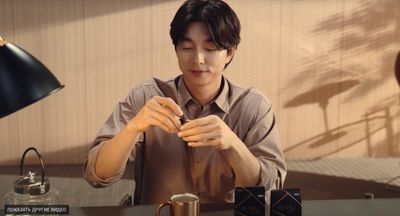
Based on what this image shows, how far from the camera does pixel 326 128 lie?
4.43m

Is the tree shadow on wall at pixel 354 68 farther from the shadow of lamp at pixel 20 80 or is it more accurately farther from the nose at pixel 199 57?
the shadow of lamp at pixel 20 80

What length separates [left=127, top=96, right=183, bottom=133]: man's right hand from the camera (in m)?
1.48

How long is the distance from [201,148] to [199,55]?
320mm

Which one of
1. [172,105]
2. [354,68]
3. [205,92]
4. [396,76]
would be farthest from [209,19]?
[354,68]

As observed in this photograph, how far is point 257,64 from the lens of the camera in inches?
165

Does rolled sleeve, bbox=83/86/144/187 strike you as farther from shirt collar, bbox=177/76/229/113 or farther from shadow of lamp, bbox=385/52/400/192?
shadow of lamp, bbox=385/52/400/192

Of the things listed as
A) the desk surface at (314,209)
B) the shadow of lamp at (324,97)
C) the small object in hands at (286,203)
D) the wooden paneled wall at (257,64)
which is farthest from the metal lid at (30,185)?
the shadow of lamp at (324,97)

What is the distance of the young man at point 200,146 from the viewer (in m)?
1.63

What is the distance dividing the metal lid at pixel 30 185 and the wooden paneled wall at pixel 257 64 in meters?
2.78

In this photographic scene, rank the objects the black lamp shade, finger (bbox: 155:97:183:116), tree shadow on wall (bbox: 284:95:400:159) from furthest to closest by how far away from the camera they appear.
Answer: tree shadow on wall (bbox: 284:95:400:159)
finger (bbox: 155:97:183:116)
the black lamp shade

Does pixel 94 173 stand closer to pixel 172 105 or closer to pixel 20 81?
pixel 172 105

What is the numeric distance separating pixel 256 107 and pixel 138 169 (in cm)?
48

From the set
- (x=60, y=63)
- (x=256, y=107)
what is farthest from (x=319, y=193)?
(x=60, y=63)

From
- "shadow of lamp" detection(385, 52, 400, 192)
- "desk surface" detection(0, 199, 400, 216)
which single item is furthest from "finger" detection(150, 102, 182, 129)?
"shadow of lamp" detection(385, 52, 400, 192)
